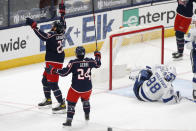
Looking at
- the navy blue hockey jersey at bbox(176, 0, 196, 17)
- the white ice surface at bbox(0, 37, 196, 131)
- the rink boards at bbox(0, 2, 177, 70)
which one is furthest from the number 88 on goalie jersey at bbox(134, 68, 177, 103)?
the rink boards at bbox(0, 2, 177, 70)

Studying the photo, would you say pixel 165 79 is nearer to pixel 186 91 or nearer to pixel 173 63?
pixel 186 91

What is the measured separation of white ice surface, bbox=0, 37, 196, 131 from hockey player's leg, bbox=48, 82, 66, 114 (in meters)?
0.12

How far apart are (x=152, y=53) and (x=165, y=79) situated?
1722 mm

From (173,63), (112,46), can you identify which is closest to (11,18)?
(112,46)

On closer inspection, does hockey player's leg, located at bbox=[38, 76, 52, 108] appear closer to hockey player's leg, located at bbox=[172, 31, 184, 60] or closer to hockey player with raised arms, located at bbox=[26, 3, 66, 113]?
hockey player with raised arms, located at bbox=[26, 3, 66, 113]

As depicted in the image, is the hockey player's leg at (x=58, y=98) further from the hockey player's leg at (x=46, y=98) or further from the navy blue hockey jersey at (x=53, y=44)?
the navy blue hockey jersey at (x=53, y=44)

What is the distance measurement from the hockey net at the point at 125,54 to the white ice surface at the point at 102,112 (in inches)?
11.2

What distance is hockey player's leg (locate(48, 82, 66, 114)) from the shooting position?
10.7m

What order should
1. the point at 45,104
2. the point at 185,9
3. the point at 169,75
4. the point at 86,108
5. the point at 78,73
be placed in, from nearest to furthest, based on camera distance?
1. the point at 78,73
2. the point at 86,108
3. the point at 45,104
4. the point at 169,75
5. the point at 185,9

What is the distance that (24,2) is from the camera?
14.1m

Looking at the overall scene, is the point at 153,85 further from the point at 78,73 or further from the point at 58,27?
the point at 58,27

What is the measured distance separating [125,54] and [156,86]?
5.61 feet

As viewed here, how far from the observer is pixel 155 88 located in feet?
36.4

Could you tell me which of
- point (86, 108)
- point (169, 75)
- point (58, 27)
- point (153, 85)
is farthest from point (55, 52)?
point (169, 75)
